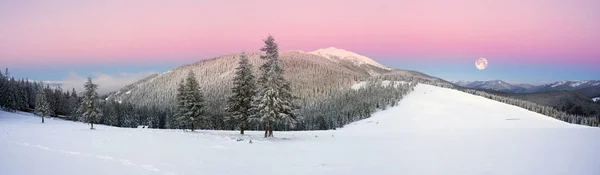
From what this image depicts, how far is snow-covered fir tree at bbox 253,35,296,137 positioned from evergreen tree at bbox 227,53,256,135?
2.59 metres

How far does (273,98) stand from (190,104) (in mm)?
15933

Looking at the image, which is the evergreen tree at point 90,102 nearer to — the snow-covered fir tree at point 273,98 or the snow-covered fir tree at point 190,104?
the snow-covered fir tree at point 190,104

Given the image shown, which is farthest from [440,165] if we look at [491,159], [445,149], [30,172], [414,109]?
[414,109]

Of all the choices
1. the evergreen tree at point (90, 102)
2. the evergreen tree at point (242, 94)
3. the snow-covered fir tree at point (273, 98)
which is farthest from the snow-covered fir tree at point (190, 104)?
the evergreen tree at point (90, 102)

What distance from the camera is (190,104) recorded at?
145 ft

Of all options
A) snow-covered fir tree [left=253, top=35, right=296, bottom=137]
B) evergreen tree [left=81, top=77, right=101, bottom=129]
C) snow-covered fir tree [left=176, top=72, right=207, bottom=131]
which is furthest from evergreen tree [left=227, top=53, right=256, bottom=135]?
evergreen tree [left=81, top=77, right=101, bottom=129]

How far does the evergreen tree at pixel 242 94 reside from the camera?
3881 cm

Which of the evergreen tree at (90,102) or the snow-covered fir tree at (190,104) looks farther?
the evergreen tree at (90,102)

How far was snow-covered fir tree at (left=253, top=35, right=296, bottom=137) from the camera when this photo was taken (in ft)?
113

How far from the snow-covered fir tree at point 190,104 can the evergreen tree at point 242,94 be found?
7468 millimetres

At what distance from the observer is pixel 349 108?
→ 13162 centimetres

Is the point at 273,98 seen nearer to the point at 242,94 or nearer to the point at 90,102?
the point at 242,94

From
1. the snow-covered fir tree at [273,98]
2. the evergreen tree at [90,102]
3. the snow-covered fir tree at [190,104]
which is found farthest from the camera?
the evergreen tree at [90,102]

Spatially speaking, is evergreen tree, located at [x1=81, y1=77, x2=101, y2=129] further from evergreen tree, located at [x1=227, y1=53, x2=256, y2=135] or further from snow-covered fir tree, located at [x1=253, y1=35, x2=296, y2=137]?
snow-covered fir tree, located at [x1=253, y1=35, x2=296, y2=137]
